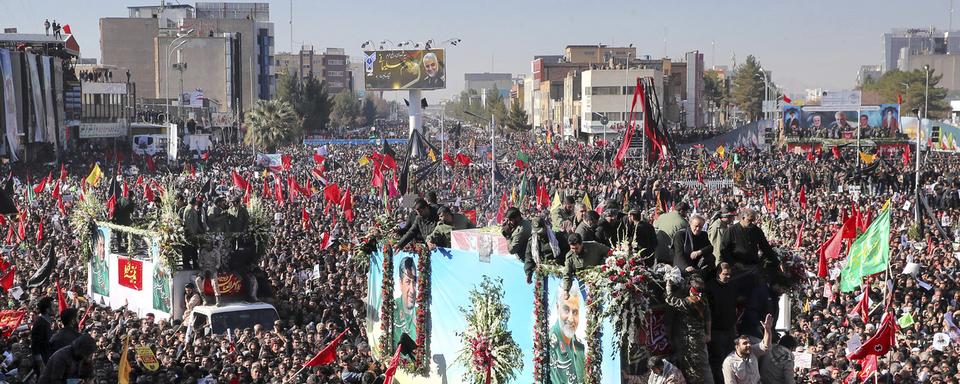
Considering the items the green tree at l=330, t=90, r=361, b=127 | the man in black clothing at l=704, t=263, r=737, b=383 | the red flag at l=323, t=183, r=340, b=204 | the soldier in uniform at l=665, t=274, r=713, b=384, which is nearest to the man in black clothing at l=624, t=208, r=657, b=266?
the man in black clothing at l=704, t=263, r=737, b=383

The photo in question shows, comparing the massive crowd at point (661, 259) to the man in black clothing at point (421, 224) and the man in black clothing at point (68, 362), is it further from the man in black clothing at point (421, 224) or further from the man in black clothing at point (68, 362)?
the man in black clothing at point (421, 224)

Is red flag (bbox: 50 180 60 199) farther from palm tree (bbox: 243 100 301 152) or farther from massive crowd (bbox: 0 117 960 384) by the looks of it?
palm tree (bbox: 243 100 301 152)

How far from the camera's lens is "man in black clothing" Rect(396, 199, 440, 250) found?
591 inches

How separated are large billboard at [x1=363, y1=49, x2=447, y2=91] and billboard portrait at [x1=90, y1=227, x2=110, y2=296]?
88.4 metres

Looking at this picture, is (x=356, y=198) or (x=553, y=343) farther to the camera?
(x=356, y=198)

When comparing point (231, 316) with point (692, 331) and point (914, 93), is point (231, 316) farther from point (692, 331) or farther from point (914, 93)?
point (914, 93)

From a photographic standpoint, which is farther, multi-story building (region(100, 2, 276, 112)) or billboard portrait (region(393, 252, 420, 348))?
multi-story building (region(100, 2, 276, 112))

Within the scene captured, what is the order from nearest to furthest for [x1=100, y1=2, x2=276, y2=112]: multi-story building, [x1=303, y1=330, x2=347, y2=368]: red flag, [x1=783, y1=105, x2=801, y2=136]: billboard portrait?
[x1=303, y1=330, x2=347, y2=368]: red flag < [x1=783, y1=105, x2=801, y2=136]: billboard portrait < [x1=100, y1=2, x2=276, y2=112]: multi-story building

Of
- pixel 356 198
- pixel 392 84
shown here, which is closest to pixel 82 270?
pixel 356 198

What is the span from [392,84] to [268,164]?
6328 centimetres

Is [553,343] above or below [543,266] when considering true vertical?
below

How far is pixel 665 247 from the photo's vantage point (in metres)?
12.6

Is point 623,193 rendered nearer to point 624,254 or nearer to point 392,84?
point 624,254

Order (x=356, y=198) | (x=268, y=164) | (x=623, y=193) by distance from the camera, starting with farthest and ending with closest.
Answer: (x=268, y=164)
(x=356, y=198)
(x=623, y=193)
